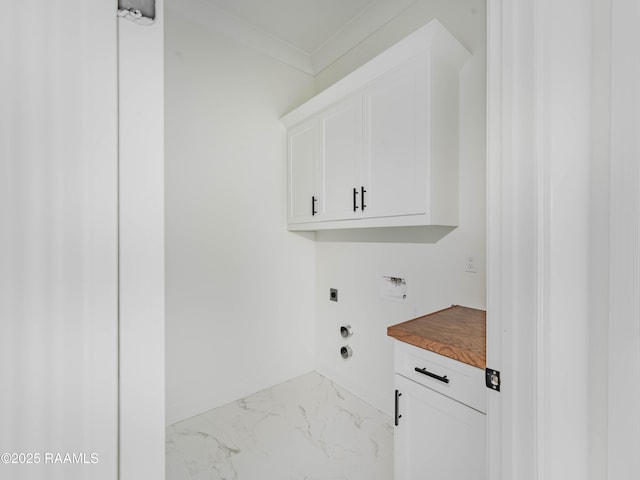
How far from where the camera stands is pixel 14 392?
0.27 meters

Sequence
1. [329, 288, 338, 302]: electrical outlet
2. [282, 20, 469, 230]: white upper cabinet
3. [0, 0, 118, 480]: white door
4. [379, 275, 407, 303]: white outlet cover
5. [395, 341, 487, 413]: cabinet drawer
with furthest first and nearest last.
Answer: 1. [329, 288, 338, 302]: electrical outlet
2. [379, 275, 407, 303]: white outlet cover
3. [282, 20, 469, 230]: white upper cabinet
4. [395, 341, 487, 413]: cabinet drawer
5. [0, 0, 118, 480]: white door

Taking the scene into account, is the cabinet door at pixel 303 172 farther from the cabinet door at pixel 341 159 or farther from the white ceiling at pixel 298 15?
the white ceiling at pixel 298 15

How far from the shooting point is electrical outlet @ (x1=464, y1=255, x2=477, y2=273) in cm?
151

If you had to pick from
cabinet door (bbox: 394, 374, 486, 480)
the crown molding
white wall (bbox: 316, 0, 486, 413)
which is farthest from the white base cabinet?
the crown molding

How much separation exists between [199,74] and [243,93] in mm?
294

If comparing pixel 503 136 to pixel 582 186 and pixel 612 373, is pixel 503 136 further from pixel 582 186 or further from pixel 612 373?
pixel 612 373

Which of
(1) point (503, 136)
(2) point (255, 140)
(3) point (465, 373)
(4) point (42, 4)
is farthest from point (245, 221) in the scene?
(4) point (42, 4)

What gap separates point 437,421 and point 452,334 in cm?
31

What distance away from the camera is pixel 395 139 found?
1.53 m

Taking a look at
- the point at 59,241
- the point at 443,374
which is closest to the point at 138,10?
the point at 59,241

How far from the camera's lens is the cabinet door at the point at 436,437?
997 mm

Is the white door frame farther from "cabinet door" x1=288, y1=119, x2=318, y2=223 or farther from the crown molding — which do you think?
the crown molding

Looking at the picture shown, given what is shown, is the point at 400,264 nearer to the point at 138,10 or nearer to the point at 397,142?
the point at 397,142

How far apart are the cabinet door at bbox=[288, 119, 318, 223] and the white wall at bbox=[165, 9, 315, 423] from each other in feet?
0.35
